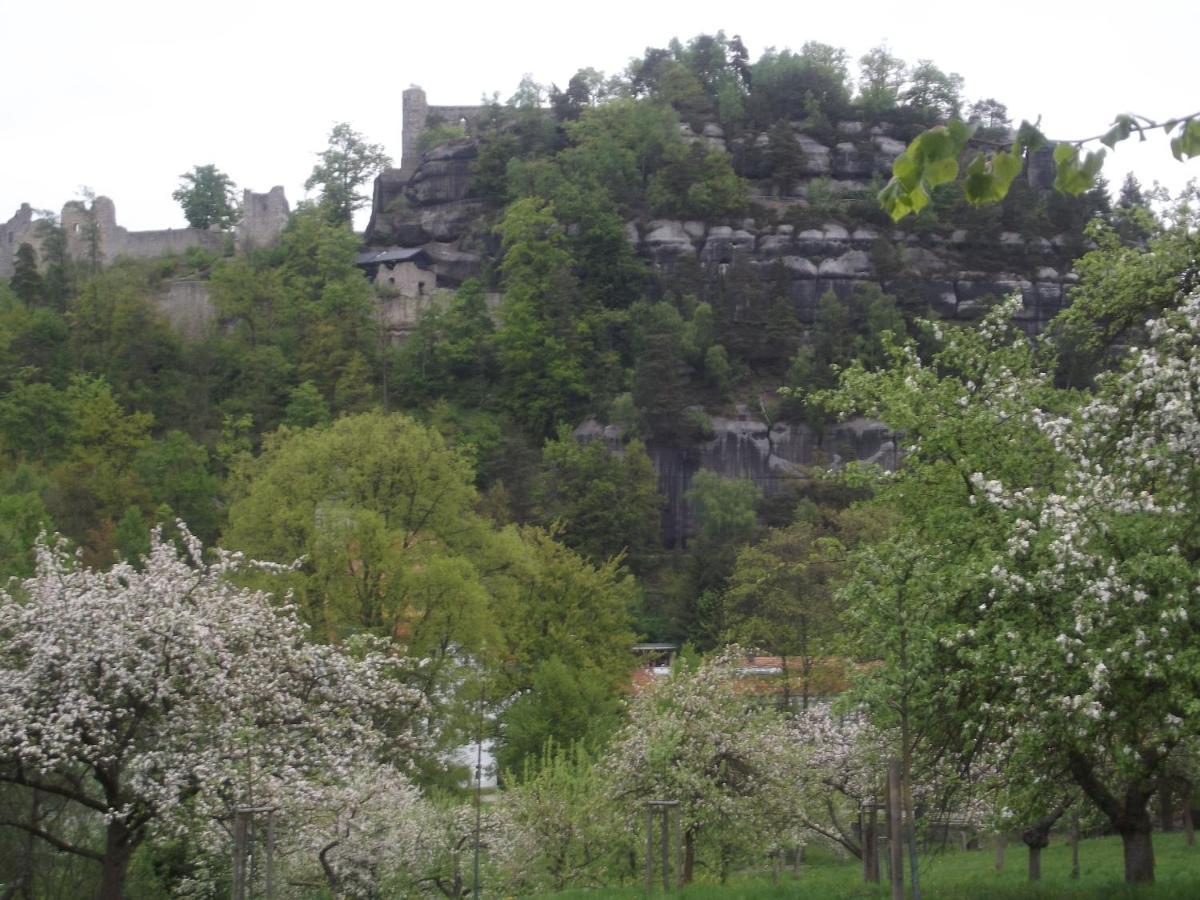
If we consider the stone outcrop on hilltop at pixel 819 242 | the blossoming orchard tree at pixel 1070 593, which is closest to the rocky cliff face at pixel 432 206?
the stone outcrop on hilltop at pixel 819 242

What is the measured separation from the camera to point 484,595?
41250 millimetres

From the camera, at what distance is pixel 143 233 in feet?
363

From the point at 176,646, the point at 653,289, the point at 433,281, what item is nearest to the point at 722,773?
the point at 176,646

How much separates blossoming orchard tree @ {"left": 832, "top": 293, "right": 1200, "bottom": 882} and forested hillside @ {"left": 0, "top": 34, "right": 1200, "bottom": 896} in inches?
2.2

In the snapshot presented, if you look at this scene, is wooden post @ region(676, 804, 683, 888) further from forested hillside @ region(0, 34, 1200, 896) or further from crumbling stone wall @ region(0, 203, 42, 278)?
crumbling stone wall @ region(0, 203, 42, 278)

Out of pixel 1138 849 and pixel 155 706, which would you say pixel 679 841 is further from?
pixel 155 706

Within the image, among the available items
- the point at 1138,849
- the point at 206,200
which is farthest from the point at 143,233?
the point at 1138,849

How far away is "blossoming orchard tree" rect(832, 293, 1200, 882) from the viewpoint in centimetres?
1423

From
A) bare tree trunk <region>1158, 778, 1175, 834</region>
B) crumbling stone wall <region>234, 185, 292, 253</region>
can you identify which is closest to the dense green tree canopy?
crumbling stone wall <region>234, 185, 292, 253</region>

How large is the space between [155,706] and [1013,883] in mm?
10400

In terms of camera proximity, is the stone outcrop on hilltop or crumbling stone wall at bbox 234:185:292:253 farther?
crumbling stone wall at bbox 234:185:292:253

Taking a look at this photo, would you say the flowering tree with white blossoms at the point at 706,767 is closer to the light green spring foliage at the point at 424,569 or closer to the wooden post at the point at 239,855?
the wooden post at the point at 239,855

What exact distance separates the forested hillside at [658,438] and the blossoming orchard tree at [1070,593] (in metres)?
0.06

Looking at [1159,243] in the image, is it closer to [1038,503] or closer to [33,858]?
[1038,503]
